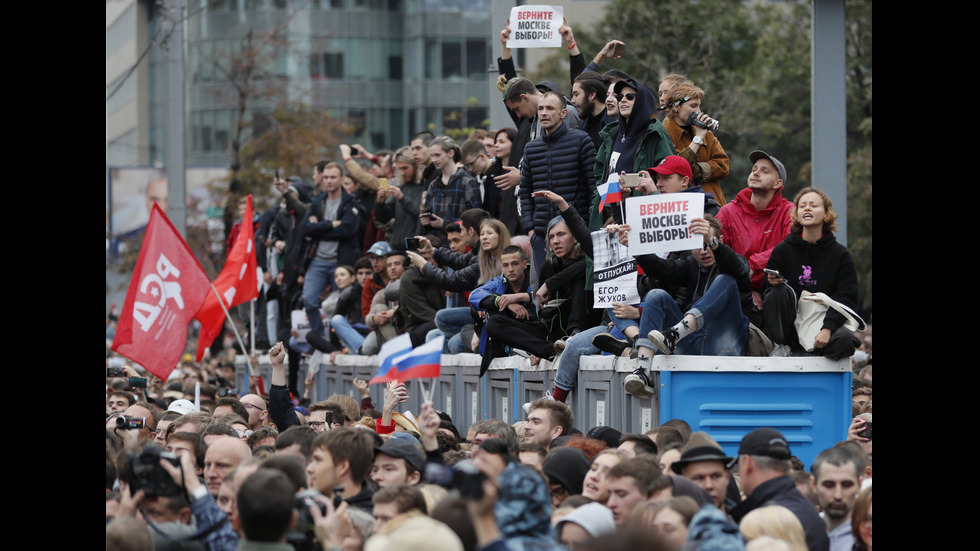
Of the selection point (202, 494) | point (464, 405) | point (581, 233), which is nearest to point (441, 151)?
point (464, 405)

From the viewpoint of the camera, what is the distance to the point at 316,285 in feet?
65.0

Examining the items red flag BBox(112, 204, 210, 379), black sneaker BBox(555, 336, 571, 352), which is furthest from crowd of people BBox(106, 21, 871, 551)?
red flag BBox(112, 204, 210, 379)

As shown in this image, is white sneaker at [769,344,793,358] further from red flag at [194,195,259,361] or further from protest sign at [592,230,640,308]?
red flag at [194,195,259,361]

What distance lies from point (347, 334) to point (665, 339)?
8.50 metres

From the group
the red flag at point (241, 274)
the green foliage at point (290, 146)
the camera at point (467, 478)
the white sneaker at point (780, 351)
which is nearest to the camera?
the camera at point (467, 478)

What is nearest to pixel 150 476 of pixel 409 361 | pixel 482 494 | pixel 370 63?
pixel 482 494

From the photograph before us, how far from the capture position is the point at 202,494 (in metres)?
6.71

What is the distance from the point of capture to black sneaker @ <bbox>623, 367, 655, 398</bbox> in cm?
1055

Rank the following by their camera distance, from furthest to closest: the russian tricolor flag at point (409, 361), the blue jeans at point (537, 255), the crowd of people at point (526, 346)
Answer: the blue jeans at point (537, 255) < the russian tricolor flag at point (409, 361) < the crowd of people at point (526, 346)

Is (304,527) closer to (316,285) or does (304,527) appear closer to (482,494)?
(482,494)

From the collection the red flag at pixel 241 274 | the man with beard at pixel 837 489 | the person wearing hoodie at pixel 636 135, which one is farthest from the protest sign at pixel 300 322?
the man with beard at pixel 837 489

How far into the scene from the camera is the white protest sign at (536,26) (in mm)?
14461

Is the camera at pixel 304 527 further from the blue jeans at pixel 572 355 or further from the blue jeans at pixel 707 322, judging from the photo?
the blue jeans at pixel 572 355

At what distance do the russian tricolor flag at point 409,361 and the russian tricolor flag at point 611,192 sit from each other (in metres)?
2.06
